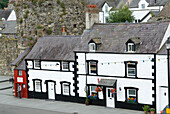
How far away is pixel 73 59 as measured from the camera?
96.9ft

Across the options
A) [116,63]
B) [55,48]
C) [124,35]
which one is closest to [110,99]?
[116,63]

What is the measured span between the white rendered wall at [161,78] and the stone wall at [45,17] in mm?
16639

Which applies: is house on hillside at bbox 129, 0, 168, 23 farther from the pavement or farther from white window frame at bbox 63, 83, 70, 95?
the pavement

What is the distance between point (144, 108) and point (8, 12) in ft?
240

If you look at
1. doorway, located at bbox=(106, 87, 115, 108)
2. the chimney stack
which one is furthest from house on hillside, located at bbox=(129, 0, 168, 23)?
doorway, located at bbox=(106, 87, 115, 108)

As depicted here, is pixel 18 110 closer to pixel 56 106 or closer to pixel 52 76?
pixel 56 106

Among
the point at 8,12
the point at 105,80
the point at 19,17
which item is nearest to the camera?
the point at 105,80

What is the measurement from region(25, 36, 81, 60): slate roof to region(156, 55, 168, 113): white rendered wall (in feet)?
27.5

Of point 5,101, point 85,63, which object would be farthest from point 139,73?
point 5,101

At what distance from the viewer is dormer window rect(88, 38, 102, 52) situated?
92.7ft

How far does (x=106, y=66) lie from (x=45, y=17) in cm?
1310

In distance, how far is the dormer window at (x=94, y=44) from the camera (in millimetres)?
28247

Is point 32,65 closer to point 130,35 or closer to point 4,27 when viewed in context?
point 130,35

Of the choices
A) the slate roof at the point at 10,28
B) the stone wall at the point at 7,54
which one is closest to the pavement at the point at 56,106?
the stone wall at the point at 7,54
